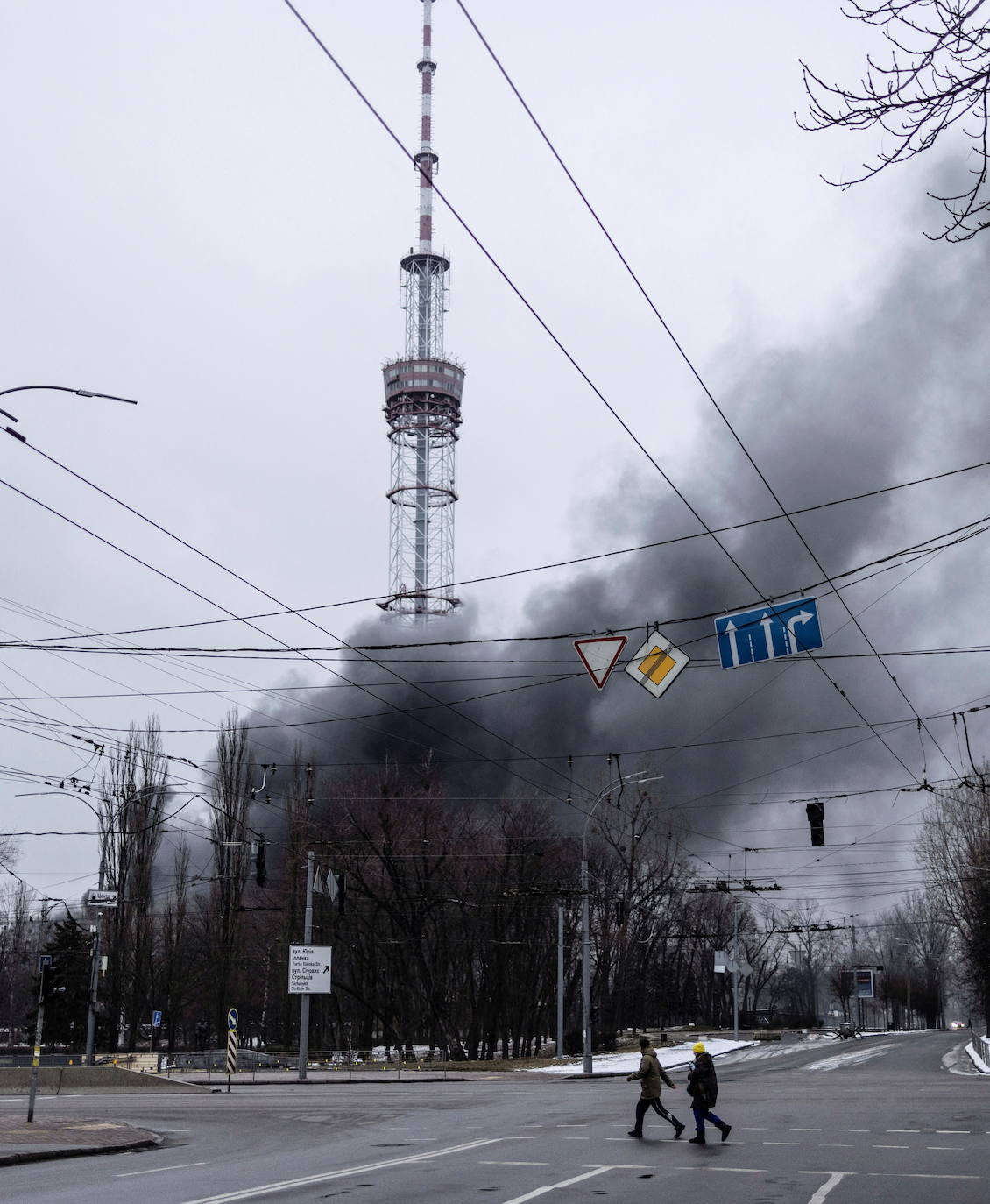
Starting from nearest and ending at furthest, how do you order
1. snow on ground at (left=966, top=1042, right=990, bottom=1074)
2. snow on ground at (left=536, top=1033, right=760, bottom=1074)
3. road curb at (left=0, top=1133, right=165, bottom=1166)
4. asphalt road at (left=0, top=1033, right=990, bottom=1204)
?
asphalt road at (left=0, top=1033, right=990, bottom=1204)
road curb at (left=0, top=1133, right=165, bottom=1166)
snow on ground at (left=966, top=1042, right=990, bottom=1074)
snow on ground at (left=536, top=1033, right=760, bottom=1074)

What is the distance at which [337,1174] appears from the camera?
47.1 feet

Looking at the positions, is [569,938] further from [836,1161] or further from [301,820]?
[836,1161]

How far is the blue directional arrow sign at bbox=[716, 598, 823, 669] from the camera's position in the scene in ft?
57.4

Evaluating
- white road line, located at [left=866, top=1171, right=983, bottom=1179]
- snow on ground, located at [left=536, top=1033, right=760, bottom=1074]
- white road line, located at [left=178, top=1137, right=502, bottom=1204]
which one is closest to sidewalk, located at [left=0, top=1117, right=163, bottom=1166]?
white road line, located at [left=178, top=1137, right=502, bottom=1204]

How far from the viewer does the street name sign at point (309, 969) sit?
155 feet

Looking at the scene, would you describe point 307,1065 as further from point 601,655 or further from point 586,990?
point 601,655

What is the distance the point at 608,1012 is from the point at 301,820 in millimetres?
18490

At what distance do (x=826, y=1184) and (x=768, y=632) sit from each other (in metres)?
7.27

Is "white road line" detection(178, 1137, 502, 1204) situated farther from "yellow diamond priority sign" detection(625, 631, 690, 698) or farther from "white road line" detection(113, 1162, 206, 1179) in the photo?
"yellow diamond priority sign" detection(625, 631, 690, 698)

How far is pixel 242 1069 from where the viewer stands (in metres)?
55.8

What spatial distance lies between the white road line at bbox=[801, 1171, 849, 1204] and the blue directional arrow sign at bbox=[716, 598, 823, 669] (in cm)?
640

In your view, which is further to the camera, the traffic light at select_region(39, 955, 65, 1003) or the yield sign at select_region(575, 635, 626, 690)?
the traffic light at select_region(39, 955, 65, 1003)

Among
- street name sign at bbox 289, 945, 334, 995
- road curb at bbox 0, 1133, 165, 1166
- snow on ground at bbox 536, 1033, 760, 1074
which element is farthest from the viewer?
street name sign at bbox 289, 945, 334, 995

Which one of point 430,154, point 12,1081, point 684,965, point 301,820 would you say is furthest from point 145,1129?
point 430,154
